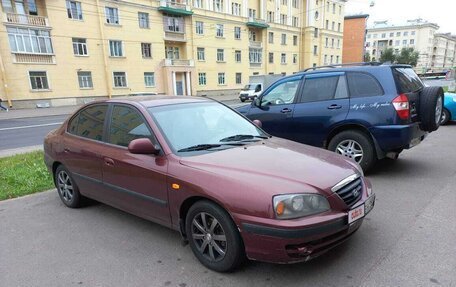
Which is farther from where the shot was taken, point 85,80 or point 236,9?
point 236,9

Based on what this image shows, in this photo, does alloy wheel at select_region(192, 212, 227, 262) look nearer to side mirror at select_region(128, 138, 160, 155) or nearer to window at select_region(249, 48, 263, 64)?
side mirror at select_region(128, 138, 160, 155)

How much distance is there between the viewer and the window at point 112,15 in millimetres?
31744

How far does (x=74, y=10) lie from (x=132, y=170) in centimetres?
3204

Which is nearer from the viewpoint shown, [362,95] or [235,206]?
Result: [235,206]

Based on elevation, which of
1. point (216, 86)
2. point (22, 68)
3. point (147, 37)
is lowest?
point (216, 86)

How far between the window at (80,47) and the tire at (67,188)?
29.4 meters

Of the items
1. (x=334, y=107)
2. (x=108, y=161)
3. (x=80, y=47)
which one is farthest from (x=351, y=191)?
(x=80, y=47)

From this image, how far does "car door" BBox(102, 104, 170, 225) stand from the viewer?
319 cm

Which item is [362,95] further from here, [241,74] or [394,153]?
[241,74]

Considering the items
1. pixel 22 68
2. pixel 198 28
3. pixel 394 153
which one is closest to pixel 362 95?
pixel 394 153

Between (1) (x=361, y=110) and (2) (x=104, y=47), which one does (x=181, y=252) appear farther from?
(2) (x=104, y=47)

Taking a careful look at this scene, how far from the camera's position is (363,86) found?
17.4 feet

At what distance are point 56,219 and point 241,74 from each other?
43.3 metres

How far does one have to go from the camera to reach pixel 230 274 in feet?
9.18
